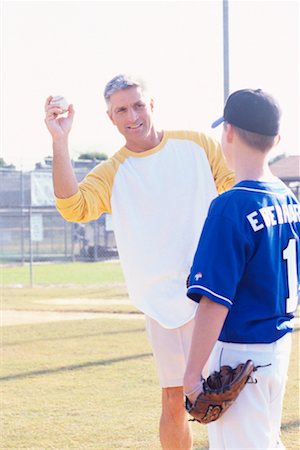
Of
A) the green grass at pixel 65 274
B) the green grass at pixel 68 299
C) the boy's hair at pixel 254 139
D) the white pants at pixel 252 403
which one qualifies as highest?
the boy's hair at pixel 254 139

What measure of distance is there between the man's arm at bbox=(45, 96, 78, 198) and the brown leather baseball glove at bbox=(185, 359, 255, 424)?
156 centimetres

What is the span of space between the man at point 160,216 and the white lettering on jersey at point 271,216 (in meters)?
1.41

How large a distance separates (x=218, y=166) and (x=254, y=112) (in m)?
1.53

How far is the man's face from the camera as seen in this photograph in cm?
493

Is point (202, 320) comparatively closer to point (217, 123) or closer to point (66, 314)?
point (217, 123)

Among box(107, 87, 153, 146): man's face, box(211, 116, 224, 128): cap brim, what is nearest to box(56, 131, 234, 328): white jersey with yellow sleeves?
box(107, 87, 153, 146): man's face

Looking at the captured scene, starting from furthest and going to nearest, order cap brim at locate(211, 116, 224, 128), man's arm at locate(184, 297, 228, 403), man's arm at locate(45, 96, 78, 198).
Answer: man's arm at locate(45, 96, 78, 198) → cap brim at locate(211, 116, 224, 128) → man's arm at locate(184, 297, 228, 403)

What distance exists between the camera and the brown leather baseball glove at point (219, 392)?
10.9ft

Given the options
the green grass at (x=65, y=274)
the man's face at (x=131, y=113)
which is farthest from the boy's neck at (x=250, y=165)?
the green grass at (x=65, y=274)

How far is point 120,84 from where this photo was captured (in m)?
4.93

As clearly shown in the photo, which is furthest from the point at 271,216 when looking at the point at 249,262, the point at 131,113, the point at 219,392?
the point at 131,113

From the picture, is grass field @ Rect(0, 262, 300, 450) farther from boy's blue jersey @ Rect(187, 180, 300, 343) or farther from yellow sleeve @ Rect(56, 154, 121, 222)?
boy's blue jersey @ Rect(187, 180, 300, 343)

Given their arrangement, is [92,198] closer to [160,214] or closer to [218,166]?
[160,214]

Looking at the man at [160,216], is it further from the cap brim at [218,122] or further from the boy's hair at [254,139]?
the boy's hair at [254,139]
